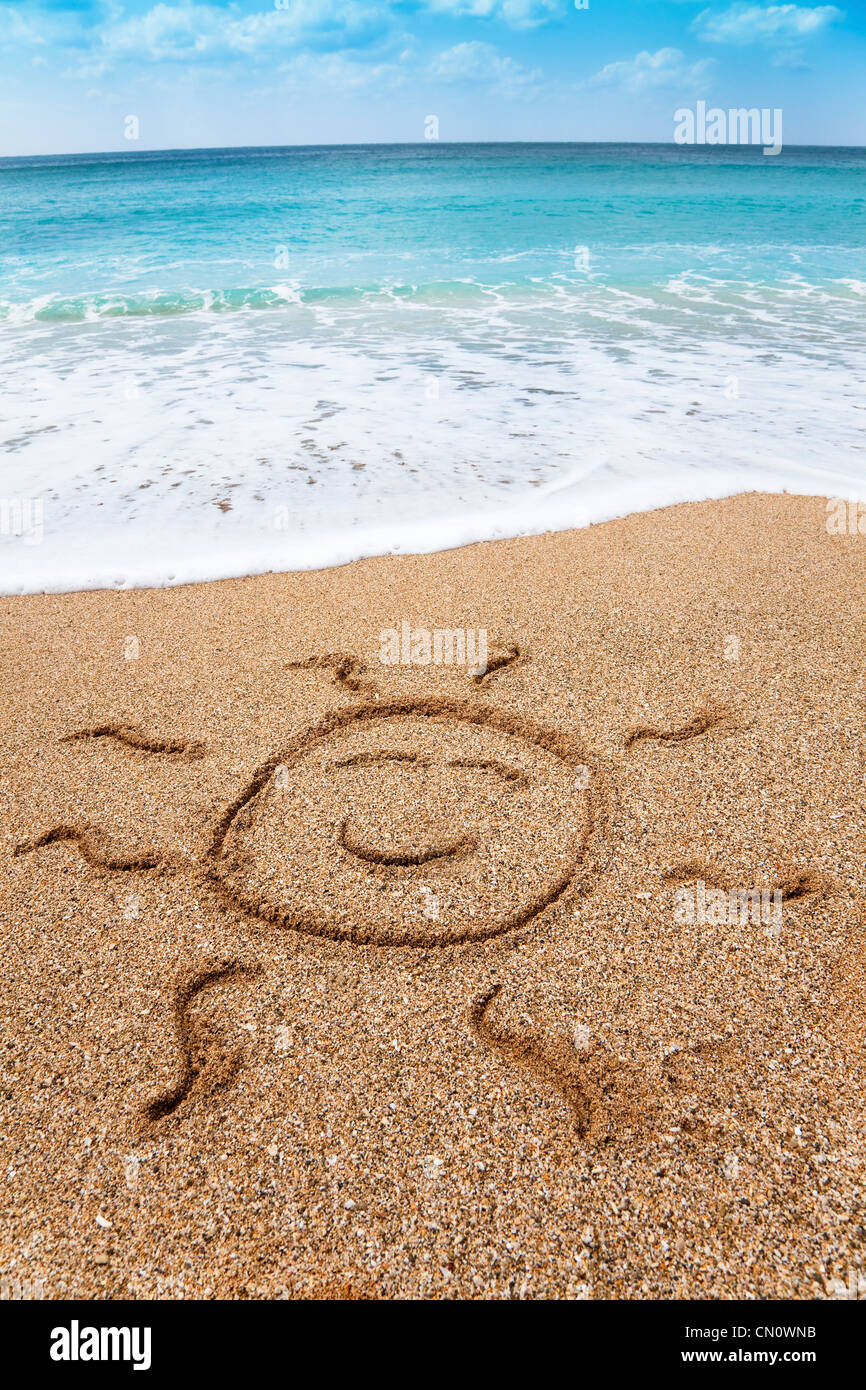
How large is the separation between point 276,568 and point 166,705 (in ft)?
4.24

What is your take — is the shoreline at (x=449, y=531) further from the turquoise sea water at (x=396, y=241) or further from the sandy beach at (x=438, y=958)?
the turquoise sea water at (x=396, y=241)

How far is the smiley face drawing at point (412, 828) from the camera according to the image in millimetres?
2055

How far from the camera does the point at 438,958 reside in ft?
6.30

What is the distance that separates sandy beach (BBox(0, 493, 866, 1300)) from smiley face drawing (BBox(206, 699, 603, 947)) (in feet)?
0.04

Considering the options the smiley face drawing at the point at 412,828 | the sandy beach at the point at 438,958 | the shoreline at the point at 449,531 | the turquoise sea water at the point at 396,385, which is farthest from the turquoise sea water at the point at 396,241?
the smiley face drawing at the point at 412,828

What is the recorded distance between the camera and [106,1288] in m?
1.37

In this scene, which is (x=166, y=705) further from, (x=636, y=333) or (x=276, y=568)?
(x=636, y=333)

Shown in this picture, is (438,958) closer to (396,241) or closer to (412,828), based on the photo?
(412,828)

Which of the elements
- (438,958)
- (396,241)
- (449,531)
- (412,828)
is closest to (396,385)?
(449,531)

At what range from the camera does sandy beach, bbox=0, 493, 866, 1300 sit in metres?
1.42

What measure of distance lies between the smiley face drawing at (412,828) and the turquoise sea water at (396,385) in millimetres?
1655

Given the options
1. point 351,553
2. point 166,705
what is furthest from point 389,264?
point 166,705

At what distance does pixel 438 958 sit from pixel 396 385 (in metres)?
6.26

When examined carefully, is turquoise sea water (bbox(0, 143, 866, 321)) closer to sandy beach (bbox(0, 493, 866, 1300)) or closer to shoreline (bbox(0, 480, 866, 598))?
shoreline (bbox(0, 480, 866, 598))
